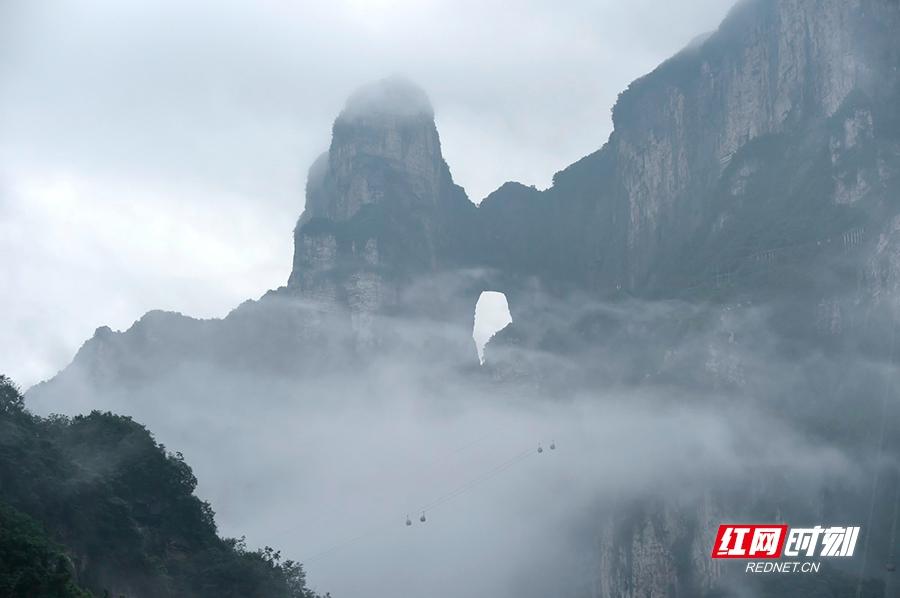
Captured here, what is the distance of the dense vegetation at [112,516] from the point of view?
2753 inches

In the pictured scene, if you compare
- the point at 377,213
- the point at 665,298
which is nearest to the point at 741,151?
the point at 665,298

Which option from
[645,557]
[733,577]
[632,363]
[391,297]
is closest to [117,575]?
[733,577]

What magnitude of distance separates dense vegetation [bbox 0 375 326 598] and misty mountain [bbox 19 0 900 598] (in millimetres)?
46569

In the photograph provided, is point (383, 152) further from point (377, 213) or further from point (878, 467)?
point (878, 467)

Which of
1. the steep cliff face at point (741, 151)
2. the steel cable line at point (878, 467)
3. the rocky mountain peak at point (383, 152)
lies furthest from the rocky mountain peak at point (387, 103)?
the steel cable line at point (878, 467)

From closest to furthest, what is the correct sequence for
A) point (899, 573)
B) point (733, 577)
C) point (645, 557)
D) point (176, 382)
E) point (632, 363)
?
point (899, 573) < point (733, 577) < point (645, 557) < point (632, 363) < point (176, 382)

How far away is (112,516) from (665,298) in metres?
94.4

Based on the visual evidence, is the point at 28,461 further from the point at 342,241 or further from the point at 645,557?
the point at 342,241

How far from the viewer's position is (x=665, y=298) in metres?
158

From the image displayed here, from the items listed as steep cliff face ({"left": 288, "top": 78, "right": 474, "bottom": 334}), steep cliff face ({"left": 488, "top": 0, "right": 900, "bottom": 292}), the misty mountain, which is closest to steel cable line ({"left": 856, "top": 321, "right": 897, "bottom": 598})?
the misty mountain

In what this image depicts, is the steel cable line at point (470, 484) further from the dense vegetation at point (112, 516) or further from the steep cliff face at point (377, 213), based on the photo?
the dense vegetation at point (112, 516)

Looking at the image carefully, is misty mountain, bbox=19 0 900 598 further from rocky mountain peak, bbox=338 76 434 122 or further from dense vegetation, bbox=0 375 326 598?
dense vegetation, bbox=0 375 326 598

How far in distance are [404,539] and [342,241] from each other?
52274mm

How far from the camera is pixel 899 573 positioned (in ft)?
339
